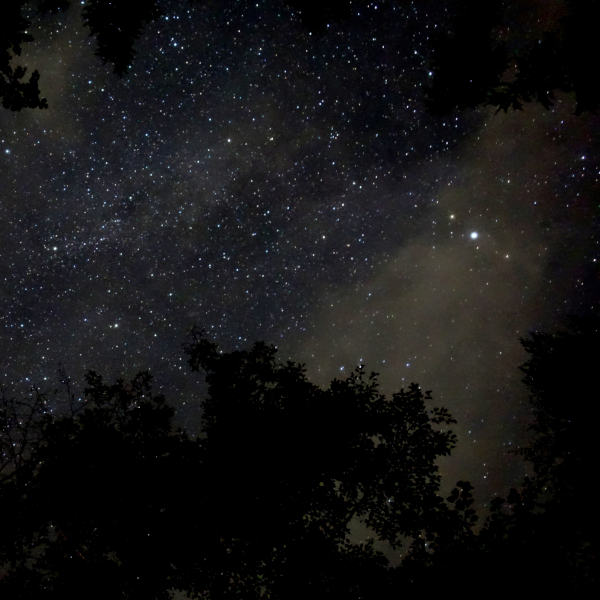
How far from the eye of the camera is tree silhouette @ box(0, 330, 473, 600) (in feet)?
23.5

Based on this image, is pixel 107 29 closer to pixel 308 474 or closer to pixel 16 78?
pixel 16 78

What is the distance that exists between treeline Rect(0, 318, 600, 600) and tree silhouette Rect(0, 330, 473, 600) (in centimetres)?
3

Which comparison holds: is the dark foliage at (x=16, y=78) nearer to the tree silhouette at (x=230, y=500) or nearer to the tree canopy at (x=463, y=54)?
the tree canopy at (x=463, y=54)

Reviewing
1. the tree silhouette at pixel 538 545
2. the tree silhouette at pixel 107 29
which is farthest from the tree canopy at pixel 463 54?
the tree silhouette at pixel 538 545

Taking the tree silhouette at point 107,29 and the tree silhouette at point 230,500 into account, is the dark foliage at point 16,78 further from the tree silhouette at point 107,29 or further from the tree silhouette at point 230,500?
the tree silhouette at point 230,500

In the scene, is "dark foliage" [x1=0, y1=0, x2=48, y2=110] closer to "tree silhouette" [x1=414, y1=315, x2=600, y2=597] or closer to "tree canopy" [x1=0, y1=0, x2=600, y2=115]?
"tree canopy" [x1=0, y1=0, x2=600, y2=115]

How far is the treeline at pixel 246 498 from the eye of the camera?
22.2ft

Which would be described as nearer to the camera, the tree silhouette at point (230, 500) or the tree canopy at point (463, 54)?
the tree canopy at point (463, 54)

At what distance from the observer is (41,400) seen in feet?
28.9

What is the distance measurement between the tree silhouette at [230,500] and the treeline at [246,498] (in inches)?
1.1

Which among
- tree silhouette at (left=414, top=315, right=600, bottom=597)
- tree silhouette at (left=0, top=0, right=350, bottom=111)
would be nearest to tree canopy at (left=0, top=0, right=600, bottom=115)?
tree silhouette at (left=0, top=0, right=350, bottom=111)

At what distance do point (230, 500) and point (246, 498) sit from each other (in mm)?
320

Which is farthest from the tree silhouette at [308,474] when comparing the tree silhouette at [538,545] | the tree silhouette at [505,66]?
the tree silhouette at [505,66]

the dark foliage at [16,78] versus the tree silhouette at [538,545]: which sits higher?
the dark foliage at [16,78]
